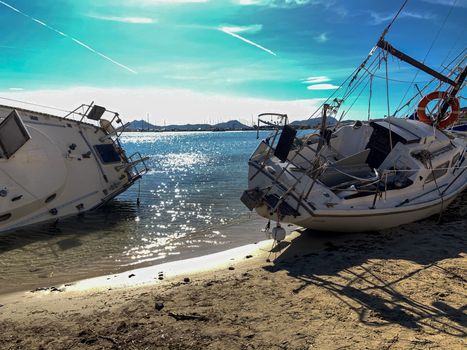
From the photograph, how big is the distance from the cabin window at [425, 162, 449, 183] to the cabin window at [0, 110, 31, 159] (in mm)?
15012

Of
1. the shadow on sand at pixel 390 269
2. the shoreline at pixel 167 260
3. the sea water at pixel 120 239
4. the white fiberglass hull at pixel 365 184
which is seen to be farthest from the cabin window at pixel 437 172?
the sea water at pixel 120 239

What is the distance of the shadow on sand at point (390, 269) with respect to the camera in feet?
17.7

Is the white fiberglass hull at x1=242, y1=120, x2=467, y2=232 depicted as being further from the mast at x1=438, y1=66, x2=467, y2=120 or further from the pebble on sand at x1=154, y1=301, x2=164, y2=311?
the pebble on sand at x1=154, y1=301, x2=164, y2=311

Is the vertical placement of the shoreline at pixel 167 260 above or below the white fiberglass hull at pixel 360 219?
below

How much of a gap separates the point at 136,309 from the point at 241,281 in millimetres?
2148

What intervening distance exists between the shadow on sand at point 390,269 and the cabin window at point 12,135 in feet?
36.5

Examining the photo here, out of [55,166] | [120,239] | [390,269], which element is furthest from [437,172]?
[55,166]

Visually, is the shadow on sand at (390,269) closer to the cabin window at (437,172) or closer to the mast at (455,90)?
the cabin window at (437,172)

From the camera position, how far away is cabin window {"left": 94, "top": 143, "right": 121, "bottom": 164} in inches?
732

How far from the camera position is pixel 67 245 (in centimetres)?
1220

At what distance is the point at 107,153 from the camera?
62.5ft

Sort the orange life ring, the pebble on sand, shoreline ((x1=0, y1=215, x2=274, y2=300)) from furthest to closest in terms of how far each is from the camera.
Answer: the orange life ring, shoreline ((x1=0, y1=215, x2=274, y2=300)), the pebble on sand

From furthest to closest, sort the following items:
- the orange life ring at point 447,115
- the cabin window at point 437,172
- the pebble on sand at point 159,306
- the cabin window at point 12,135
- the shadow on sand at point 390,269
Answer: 1. the orange life ring at point 447,115
2. the cabin window at point 12,135
3. the cabin window at point 437,172
4. the pebble on sand at point 159,306
5. the shadow on sand at point 390,269

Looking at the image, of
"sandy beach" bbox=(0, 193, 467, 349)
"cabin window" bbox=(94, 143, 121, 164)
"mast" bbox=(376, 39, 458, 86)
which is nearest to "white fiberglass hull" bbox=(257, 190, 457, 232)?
"sandy beach" bbox=(0, 193, 467, 349)
